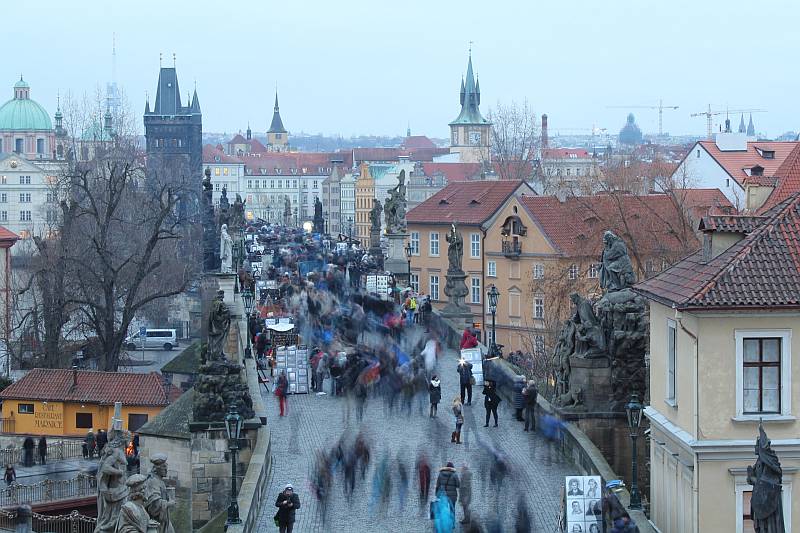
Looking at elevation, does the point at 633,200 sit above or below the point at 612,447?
above

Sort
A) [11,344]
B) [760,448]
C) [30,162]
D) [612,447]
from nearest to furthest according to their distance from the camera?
[760,448], [612,447], [11,344], [30,162]

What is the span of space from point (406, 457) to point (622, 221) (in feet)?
101

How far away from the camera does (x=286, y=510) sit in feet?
66.6

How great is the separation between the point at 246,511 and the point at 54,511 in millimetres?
18252

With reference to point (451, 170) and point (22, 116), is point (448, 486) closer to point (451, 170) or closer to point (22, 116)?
point (451, 170)

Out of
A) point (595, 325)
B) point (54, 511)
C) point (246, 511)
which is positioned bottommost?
point (54, 511)

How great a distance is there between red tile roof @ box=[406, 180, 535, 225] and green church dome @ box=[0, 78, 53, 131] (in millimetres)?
114607

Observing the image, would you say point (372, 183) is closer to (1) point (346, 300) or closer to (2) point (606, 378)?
(1) point (346, 300)

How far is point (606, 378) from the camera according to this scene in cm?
2602

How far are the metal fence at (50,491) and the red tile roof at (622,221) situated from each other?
19.3 metres

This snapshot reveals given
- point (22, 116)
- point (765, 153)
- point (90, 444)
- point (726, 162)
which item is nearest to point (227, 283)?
point (90, 444)

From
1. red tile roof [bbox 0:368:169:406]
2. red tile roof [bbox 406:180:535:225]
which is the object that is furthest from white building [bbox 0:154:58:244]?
red tile roof [bbox 0:368:169:406]

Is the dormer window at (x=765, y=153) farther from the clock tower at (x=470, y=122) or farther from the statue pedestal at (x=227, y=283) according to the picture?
the clock tower at (x=470, y=122)

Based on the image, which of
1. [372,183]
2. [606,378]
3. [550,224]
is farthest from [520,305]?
[372,183]
